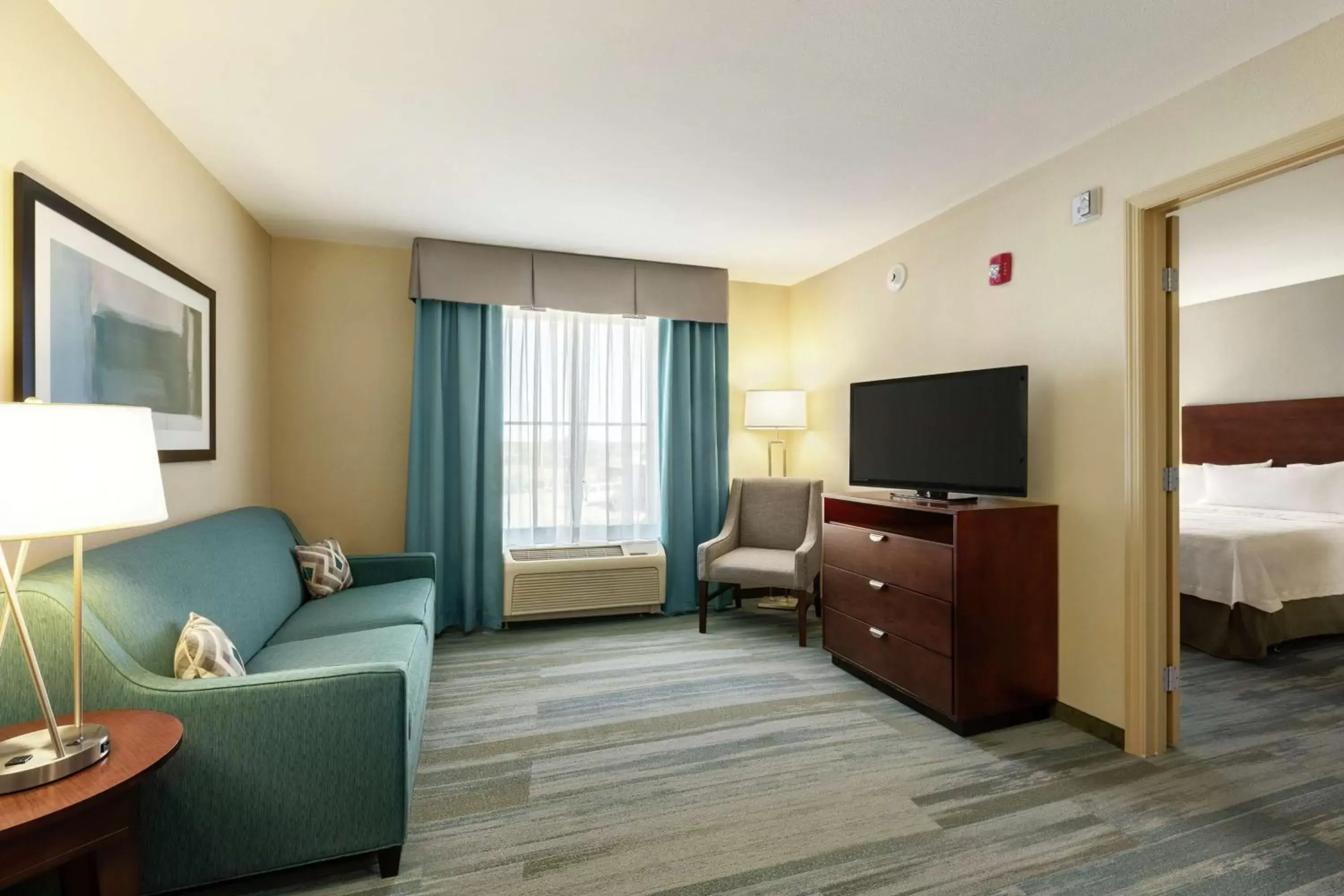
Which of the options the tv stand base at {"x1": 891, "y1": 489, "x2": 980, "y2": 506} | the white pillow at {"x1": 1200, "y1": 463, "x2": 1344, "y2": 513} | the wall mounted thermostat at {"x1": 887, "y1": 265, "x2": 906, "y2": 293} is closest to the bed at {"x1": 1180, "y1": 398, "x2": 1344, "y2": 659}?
the white pillow at {"x1": 1200, "y1": 463, "x2": 1344, "y2": 513}

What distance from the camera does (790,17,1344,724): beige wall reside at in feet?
6.35

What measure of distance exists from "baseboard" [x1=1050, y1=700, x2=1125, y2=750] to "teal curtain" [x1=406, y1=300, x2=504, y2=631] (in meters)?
2.99

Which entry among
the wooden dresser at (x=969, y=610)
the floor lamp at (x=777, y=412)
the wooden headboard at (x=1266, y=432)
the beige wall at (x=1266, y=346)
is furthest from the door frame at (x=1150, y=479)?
the beige wall at (x=1266, y=346)

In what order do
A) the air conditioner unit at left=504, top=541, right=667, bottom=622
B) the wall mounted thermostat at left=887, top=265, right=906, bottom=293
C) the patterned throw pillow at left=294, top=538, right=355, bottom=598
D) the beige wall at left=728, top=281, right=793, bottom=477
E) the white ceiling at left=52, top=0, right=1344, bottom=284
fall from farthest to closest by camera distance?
the beige wall at left=728, top=281, right=793, bottom=477
the air conditioner unit at left=504, top=541, right=667, bottom=622
the wall mounted thermostat at left=887, top=265, right=906, bottom=293
the patterned throw pillow at left=294, top=538, right=355, bottom=598
the white ceiling at left=52, top=0, right=1344, bottom=284

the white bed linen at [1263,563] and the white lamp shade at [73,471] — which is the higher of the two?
the white lamp shade at [73,471]

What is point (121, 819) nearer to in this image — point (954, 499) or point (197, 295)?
point (197, 295)

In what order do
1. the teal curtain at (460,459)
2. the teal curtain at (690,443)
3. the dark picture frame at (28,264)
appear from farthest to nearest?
the teal curtain at (690,443), the teal curtain at (460,459), the dark picture frame at (28,264)

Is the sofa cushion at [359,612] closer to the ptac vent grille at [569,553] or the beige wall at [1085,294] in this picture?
the ptac vent grille at [569,553]

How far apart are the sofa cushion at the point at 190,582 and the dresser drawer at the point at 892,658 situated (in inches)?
101

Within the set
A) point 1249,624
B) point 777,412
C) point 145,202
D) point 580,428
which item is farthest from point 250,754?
point 1249,624

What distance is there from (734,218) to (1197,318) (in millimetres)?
4575

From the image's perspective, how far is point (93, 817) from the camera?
1.19m

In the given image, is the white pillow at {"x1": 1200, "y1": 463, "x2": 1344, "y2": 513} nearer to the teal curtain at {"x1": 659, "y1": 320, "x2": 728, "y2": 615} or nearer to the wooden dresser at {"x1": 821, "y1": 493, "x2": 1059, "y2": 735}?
the wooden dresser at {"x1": 821, "y1": 493, "x2": 1059, "y2": 735}

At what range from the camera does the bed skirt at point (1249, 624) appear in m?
3.23
